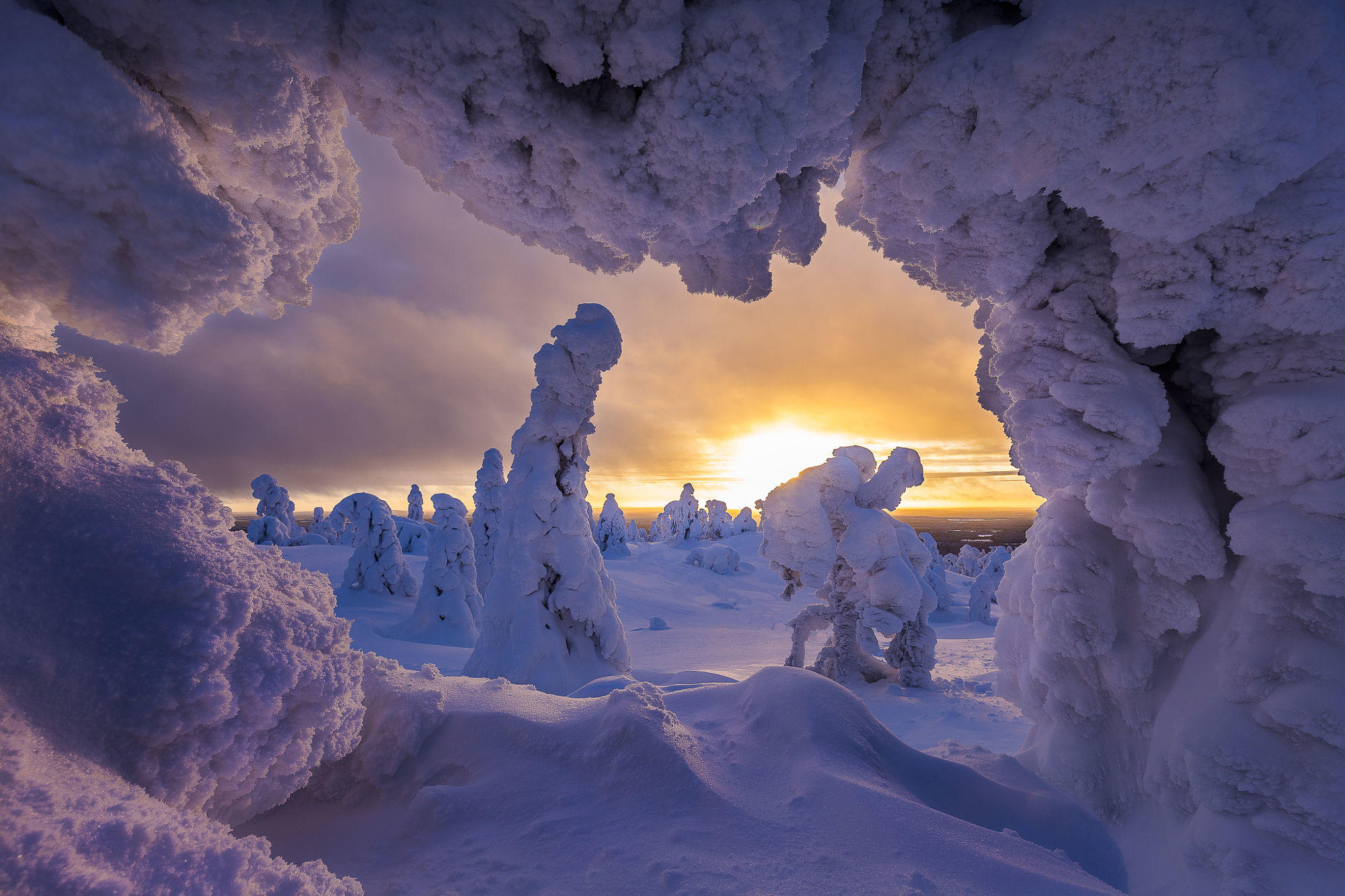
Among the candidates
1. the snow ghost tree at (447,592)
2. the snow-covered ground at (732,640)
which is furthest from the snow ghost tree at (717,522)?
the snow ghost tree at (447,592)

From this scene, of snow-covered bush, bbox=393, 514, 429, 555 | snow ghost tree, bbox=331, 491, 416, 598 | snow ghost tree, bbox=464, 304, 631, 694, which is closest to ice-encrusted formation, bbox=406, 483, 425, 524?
snow-covered bush, bbox=393, 514, 429, 555

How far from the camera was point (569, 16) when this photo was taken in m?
2.49

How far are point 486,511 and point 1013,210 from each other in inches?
727

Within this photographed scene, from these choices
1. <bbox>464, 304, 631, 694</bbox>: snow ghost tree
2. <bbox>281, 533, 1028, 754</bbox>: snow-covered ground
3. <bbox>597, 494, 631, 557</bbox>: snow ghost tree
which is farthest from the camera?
<bbox>597, 494, 631, 557</bbox>: snow ghost tree

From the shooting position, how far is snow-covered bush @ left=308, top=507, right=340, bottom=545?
45.1 meters

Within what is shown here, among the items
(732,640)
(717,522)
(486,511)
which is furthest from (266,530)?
(717,522)

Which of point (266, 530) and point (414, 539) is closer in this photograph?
point (266, 530)

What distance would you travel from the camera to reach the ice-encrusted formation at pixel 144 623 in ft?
5.26

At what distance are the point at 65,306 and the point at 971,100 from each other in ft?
15.2

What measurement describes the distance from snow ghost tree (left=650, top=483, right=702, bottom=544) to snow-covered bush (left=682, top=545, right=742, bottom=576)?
17.2 metres

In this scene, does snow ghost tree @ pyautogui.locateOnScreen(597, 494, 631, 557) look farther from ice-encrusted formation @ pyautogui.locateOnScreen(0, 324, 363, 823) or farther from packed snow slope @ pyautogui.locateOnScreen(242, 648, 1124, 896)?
ice-encrusted formation @ pyautogui.locateOnScreen(0, 324, 363, 823)

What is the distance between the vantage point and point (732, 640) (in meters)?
17.6

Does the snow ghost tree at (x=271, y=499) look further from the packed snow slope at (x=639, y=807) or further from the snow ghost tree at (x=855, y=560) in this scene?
the packed snow slope at (x=639, y=807)

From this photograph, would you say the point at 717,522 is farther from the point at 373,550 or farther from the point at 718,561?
the point at 373,550
